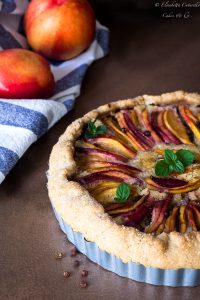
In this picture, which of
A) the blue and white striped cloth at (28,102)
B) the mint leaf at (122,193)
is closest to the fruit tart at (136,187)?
the mint leaf at (122,193)

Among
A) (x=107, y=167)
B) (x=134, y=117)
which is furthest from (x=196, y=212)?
(x=134, y=117)

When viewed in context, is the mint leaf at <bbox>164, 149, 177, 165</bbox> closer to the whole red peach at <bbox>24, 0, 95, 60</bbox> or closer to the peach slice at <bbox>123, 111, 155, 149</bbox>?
the peach slice at <bbox>123, 111, 155, 149</bbox>

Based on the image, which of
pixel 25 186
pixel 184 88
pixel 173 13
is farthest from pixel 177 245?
pixel 173 13

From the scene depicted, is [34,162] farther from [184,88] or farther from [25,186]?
[184,88]

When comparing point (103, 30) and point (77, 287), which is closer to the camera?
point (77, 287)

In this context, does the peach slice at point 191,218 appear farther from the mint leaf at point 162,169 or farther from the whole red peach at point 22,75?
the whole red peach at point 22,75

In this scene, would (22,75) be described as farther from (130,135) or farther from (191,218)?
(191,218)

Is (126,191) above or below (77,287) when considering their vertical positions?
above
